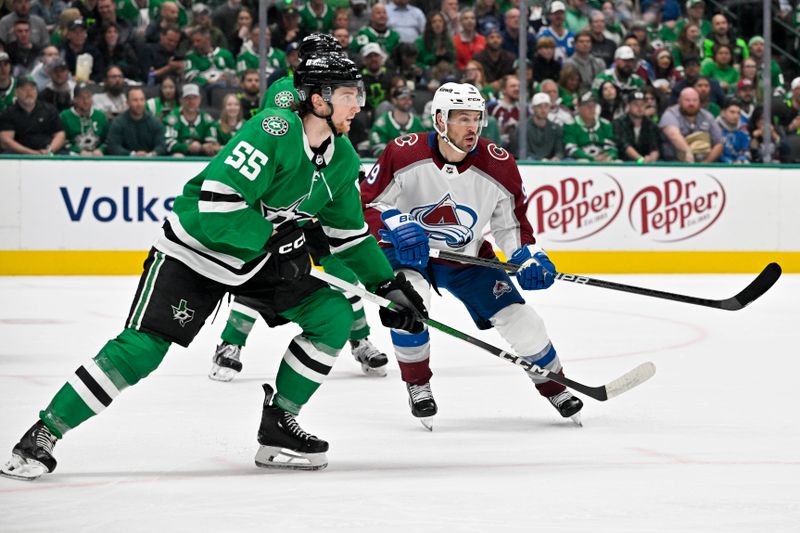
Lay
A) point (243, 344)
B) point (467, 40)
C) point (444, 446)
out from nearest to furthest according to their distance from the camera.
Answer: point (444, 446) → point (243, 344) → point (467, 40)

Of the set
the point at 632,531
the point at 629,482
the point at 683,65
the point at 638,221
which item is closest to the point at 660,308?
the point at 638,221

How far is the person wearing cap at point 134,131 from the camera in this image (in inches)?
346

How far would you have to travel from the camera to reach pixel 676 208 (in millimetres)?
9438

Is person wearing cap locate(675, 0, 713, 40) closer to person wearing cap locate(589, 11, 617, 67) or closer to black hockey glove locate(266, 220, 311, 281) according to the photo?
person wearing cap locate(589, 11, 617, 67)

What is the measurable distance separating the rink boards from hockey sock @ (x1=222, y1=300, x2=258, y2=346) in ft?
13.1

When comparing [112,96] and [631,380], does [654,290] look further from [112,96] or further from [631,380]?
[112,96]

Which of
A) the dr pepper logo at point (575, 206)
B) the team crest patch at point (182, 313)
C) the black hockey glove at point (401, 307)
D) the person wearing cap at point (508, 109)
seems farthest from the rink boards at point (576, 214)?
the team crest patch at point (182, 313)

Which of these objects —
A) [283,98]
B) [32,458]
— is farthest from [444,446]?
[283,98]

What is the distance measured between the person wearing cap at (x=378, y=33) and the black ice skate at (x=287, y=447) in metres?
6.23

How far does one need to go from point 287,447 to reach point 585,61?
684 centimetres

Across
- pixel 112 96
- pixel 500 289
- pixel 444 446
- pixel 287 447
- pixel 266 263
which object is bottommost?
pixel 444 446

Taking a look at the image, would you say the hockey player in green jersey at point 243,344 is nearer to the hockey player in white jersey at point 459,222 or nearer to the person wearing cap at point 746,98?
the hockey player in white jersey at point 459,222

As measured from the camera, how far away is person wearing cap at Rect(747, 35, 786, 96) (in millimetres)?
9672

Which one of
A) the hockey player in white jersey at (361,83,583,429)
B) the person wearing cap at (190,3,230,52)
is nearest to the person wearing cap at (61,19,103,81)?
→ the person wearing cap at (190,3,230,52)
